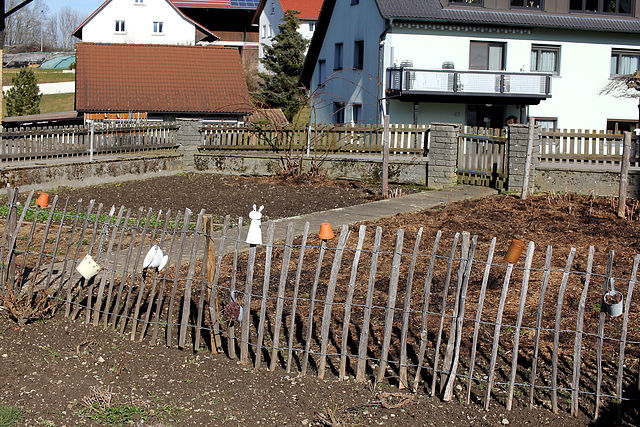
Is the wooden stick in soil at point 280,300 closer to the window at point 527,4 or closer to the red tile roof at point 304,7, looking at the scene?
the window at point 527,4

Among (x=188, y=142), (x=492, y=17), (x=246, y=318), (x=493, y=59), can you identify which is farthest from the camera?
(x=493, y=59)

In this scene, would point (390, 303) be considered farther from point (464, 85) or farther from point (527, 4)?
point (527, 4)

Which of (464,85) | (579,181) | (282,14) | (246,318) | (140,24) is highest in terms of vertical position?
(282,14)

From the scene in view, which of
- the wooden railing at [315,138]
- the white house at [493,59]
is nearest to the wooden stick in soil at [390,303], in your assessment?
the wooden railing at [315,138]

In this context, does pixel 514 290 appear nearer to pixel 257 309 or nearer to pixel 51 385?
pixel 257 309

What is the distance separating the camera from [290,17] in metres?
46.9

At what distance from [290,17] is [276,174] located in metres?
30.9

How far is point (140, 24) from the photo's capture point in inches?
2202

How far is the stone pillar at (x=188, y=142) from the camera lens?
776 inches

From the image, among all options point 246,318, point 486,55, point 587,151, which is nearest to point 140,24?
point 486,55

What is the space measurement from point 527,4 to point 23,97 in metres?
24.9

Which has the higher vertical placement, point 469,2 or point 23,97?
point 469,2

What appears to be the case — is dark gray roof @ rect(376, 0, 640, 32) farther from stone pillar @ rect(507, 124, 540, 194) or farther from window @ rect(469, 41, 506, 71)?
stone pillar @ rect(507, 124, 540, 194)

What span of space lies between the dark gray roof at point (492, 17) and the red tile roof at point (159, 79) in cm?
750
